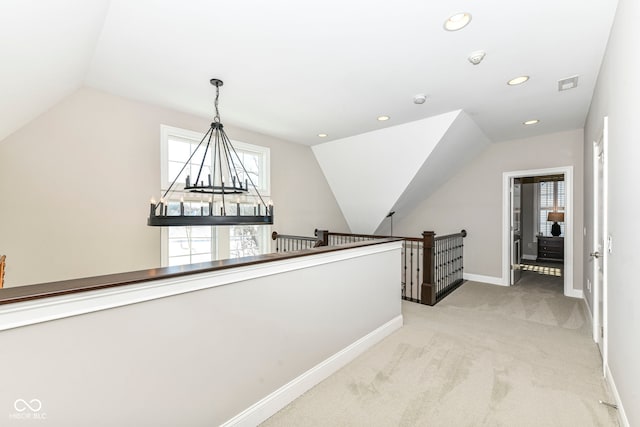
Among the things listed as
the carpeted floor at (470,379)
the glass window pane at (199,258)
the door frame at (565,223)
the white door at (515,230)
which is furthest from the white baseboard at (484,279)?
the glass window pane at (199,258)

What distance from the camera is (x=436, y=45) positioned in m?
2.24

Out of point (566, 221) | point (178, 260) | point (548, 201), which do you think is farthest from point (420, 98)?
point (548, 201)

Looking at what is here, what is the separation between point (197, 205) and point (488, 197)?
501 centimetres

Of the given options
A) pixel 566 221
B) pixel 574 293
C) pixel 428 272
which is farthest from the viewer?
pixel 566 221

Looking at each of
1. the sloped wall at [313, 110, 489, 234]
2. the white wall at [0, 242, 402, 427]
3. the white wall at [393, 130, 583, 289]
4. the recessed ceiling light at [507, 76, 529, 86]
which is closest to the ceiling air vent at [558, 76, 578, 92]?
the recessed ceiling light at [507, 76, 529, 86]

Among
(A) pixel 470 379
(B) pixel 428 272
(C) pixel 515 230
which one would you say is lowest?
Result: (A) pixel 470 379

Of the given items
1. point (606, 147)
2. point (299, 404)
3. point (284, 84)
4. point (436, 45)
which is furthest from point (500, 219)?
point (299, 404)

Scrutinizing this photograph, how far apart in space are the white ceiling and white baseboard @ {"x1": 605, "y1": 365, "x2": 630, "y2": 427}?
252cm

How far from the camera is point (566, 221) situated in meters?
4.58

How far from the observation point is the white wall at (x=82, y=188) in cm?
261

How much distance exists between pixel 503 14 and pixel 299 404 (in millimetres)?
3001

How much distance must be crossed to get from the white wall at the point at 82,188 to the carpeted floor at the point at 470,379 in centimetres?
256

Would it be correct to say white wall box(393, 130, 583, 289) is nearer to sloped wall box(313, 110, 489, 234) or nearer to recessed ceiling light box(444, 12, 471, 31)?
sloped wall box(313, 110, 489, 234)

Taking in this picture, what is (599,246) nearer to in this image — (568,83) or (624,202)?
(624,202)
